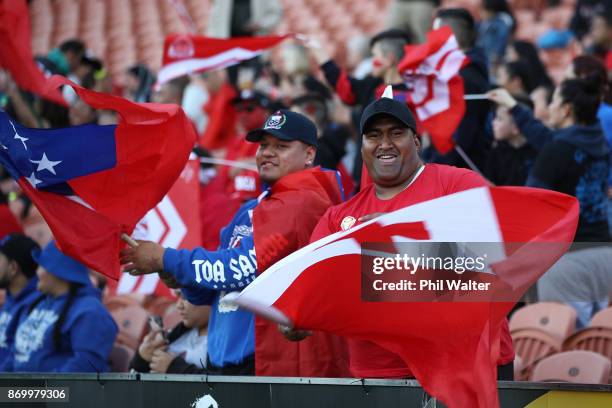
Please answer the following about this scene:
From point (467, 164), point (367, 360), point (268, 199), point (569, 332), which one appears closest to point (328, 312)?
point (367, 360)

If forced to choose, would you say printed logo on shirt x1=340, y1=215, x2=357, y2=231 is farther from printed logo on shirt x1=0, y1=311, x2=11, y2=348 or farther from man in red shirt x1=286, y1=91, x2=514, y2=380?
printed logo on shirt x1=0, y1=311, x2=11, y2=348

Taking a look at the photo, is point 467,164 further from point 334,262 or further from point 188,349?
point 334,262

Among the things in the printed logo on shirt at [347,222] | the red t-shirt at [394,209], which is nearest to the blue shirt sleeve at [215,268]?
the red t-shirt at [394,209]

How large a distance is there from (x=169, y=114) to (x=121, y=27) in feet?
57.2

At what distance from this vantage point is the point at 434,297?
15.2 feet

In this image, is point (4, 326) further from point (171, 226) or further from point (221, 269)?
point (221, 269)

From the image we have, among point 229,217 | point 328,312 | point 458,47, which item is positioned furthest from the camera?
point 229,217

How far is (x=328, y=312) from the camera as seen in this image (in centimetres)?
Result: 465

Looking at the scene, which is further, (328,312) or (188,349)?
(188,349)

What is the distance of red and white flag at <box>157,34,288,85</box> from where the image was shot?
8523 millimetres

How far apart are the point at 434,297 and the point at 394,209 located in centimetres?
58

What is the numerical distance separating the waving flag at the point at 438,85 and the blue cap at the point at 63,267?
7.67 ft

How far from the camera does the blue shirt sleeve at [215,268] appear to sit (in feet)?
18.2

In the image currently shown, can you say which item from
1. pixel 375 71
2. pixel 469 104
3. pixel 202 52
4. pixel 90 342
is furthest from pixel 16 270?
pixel 469 104
